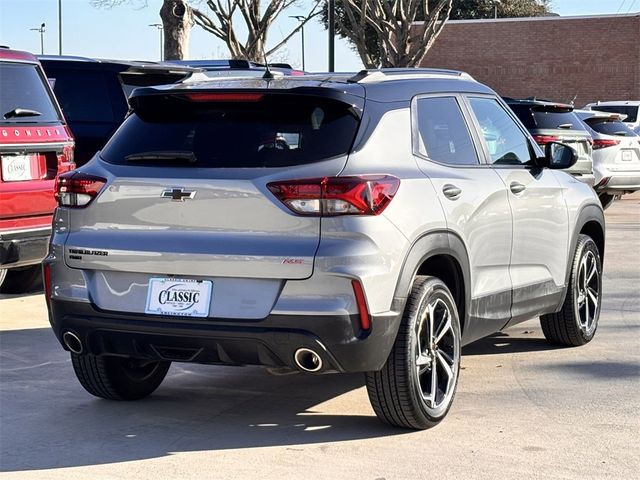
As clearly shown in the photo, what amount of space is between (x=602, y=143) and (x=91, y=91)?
10552mm

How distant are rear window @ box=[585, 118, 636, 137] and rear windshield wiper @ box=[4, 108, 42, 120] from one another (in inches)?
504

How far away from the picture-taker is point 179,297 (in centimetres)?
568

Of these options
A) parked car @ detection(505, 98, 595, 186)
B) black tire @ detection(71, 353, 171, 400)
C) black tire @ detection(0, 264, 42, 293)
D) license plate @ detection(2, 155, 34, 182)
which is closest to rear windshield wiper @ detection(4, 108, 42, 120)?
license plate @ detection(2, 155, 34, 182)

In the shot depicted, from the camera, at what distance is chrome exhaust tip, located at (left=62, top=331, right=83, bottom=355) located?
5980 millimetres

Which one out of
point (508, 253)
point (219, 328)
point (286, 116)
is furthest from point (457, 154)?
point (219, 328)

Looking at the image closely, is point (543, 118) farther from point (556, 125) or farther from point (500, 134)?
point (500, 134)

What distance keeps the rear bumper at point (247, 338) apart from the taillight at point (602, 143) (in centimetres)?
1516

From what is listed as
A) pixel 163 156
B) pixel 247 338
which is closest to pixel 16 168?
pixel 163 156

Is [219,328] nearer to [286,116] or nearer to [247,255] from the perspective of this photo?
[247,255]

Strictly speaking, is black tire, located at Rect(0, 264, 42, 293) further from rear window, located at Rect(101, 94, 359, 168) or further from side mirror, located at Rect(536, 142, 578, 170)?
side mirror, located at Rect(536, 142, 578, 170)

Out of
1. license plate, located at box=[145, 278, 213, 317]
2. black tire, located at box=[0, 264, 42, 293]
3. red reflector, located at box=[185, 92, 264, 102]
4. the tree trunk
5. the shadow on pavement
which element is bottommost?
black tire, located at box=[0, 264, 42, 293]

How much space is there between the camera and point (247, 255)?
5.52m

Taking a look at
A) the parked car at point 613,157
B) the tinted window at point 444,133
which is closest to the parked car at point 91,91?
the tinted window at point 444,133

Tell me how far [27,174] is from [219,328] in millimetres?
4440
